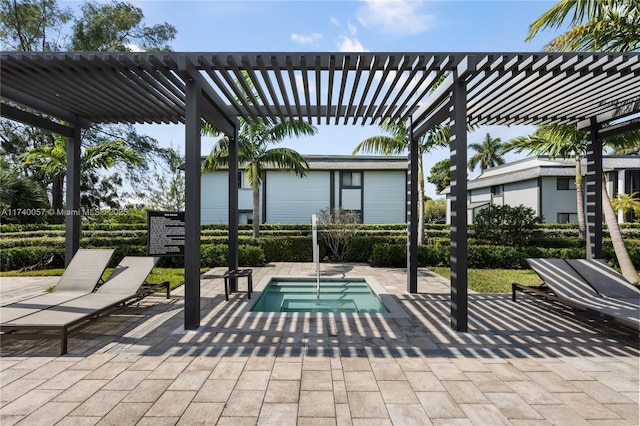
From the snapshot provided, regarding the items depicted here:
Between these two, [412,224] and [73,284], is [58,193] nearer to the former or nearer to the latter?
[73,284]

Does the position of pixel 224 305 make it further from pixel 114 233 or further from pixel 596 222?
pixel 114 233

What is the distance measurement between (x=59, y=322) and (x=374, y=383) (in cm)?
415

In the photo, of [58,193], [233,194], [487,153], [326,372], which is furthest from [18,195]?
[487,153]

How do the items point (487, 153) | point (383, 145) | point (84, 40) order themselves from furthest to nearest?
point (487, 153)
point (84, 40)
point (383, 145)

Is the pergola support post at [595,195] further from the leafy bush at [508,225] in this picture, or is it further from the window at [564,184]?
the window at [564,184]

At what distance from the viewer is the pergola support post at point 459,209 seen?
489 cm

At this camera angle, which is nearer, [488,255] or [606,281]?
[606,281]

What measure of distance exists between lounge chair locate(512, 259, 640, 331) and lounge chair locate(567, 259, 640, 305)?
0.14m

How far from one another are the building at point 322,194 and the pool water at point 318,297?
492 inches

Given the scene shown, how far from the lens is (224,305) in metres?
6.38

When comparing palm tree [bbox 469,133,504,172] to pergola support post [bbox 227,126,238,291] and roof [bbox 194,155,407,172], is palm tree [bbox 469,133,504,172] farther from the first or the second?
pergola support post [bbox 227,126,238,291]

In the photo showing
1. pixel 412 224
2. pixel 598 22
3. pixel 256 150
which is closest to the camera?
pixel 598 22

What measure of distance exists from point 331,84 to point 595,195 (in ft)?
23.0

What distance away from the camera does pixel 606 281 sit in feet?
20.4
